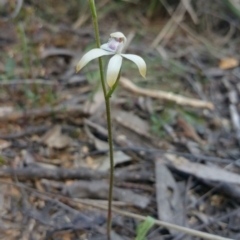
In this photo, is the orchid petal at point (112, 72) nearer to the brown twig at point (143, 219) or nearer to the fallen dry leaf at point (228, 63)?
the brown twig at point (143, 219)

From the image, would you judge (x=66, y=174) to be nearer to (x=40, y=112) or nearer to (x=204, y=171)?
(x=40, y=112)

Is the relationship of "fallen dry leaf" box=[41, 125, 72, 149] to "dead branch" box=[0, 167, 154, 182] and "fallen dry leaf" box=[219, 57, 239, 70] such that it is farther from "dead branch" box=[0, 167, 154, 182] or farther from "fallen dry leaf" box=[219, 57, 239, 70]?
"fallen dry leaf" box=[219, 57, 239, 70]

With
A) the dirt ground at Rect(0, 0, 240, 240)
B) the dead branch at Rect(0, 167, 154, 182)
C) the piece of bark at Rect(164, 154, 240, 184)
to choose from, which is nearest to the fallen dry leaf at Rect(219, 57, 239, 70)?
the dirt ground at Rect(0, 0, 240, 240)

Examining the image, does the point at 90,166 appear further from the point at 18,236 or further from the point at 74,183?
the point at 18,236

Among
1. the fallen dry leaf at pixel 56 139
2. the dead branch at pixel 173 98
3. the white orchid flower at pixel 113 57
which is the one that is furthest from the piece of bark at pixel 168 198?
the white orchid flower at pixel 113 57

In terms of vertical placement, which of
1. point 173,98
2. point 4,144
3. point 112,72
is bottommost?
point 4,144

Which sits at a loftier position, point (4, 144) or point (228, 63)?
point (228, 63)

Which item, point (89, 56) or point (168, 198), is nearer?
point (89, 56)

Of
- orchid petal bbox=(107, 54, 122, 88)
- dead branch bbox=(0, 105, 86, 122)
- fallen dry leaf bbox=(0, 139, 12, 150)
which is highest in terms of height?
orchid petal bbox=(107, 54, 122, 88)

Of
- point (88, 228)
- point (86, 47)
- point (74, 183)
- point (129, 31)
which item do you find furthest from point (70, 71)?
point (88, 228)

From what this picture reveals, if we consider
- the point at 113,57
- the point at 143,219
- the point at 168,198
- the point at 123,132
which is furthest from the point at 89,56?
the point at 123,132
